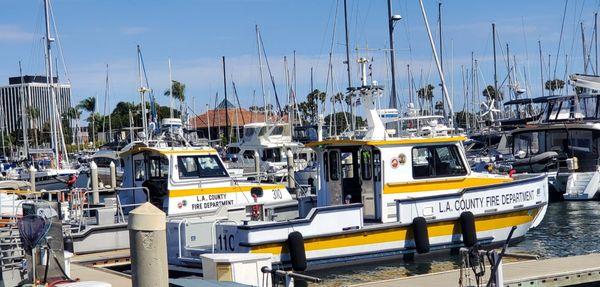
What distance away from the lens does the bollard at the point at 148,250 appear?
748 centimetres

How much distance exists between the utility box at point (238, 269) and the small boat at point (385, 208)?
2.94 metres

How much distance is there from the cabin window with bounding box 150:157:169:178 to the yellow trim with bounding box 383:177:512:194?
623 cm

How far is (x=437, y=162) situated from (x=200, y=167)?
6022mm

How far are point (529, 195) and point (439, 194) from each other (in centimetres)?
260

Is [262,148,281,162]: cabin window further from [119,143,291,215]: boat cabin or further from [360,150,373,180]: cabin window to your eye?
[360,150,373,180]: cabin window

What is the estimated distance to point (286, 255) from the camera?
15.8 m

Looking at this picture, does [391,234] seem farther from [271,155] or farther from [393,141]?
[271,155]

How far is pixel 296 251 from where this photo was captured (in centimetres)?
1559

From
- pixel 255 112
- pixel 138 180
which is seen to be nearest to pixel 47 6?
pixel 138 180

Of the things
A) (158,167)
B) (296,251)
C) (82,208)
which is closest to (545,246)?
(296,251)

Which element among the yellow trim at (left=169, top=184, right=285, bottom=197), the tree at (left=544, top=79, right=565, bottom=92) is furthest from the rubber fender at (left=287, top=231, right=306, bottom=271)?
the tree at (left=544, top=79, right=565, bottom=92)

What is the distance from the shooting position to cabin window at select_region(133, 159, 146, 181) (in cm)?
2152

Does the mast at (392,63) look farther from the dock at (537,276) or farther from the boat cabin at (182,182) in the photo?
the dock at (537,276)

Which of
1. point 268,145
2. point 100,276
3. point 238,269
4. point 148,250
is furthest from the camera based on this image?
point 268,145
